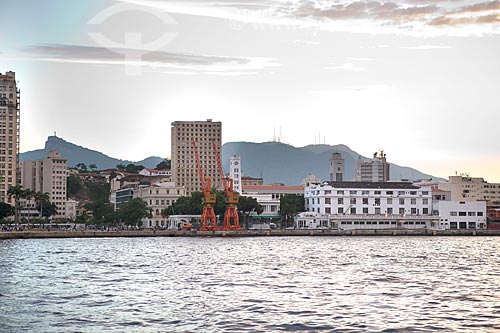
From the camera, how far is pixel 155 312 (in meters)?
37.7

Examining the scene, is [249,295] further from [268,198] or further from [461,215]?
[268,198]

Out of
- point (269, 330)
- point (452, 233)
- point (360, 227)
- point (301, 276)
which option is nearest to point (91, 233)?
point (360, 227)

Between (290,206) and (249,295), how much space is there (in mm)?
125116

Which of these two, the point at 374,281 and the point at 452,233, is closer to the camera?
the point at 374,281

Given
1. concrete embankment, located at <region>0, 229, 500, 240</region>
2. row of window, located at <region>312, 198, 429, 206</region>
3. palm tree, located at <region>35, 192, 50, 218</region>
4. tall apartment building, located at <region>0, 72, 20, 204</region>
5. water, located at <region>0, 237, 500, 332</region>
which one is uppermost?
tall apartment building, located at <region>0, 72, 20, 204</region>

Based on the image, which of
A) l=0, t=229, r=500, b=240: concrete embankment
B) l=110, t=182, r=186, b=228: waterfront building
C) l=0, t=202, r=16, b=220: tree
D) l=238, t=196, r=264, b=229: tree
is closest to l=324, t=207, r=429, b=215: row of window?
l=0, t=229, r=500, b=240: concrete embankment

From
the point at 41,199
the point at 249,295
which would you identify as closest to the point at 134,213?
the point at 41,199

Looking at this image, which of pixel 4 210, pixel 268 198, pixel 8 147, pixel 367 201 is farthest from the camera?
pixel 8 147

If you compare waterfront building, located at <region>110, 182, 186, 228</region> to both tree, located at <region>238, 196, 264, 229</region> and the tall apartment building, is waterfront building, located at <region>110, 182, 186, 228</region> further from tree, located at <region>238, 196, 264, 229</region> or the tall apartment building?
the tall apartment building

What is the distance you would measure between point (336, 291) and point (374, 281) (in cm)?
640

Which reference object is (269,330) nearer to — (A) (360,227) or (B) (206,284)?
(B) (206,284)

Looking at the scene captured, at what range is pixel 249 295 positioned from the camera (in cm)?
4391

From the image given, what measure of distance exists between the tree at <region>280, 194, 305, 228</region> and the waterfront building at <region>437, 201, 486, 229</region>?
92.0 feet

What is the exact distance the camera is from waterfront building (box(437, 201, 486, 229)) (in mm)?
163250
